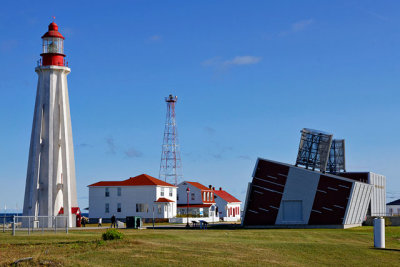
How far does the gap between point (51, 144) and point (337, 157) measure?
39.9m

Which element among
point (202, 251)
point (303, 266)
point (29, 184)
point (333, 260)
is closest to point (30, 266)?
point (202, 251)

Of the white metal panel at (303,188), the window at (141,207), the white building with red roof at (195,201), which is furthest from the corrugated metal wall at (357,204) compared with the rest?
the white building with red roof at (195,201)

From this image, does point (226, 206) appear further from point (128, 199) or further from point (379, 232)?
point (379, 232)

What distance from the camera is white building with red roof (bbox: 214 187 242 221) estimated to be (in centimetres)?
11012

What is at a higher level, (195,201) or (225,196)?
(225,196)

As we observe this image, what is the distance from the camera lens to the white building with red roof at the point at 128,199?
3457 inches

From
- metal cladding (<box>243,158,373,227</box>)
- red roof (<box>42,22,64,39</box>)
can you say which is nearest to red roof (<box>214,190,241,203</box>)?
metal cladding (<box>243,158,373,227</box>)

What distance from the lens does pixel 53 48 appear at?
207 feet

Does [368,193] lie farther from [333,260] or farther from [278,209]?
[333,260]

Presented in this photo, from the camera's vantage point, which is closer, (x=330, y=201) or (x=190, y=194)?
(x=330, y=201)

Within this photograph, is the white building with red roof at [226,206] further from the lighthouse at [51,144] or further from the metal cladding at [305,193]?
the lighthouse at [51,144]

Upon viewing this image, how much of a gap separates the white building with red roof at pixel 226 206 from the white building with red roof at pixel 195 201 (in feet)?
11.3

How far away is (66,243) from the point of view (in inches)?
1341

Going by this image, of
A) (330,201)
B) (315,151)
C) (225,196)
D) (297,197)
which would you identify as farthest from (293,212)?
(225,196)
